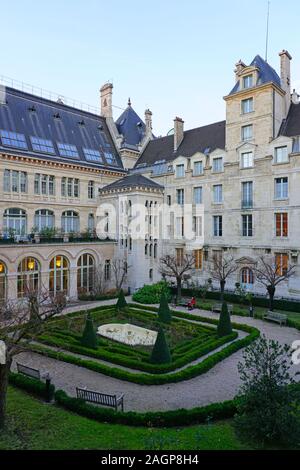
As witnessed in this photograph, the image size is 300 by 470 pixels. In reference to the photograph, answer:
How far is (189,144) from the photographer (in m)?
38.7

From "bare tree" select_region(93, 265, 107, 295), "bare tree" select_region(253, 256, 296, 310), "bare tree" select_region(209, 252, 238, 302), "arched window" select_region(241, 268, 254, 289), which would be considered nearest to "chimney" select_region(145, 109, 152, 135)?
"bare tree" select_region(93, 265, 107, 295)

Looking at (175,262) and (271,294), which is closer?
(271,294)

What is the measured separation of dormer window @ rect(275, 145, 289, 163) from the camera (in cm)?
2893

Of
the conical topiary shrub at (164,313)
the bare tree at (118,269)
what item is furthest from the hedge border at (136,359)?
the bare tree at (118,269)

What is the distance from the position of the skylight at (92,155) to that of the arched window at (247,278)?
2040cm

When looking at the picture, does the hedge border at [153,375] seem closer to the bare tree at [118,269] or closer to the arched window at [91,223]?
the bare tree at [118,269]

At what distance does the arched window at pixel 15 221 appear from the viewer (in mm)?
30281

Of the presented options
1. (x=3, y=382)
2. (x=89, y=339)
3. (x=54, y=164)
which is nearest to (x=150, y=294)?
(x=89, y=339)

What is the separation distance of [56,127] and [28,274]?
17269 mm

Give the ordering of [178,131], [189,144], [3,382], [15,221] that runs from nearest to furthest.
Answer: [3,382], [15,221], [189,144], [178,131]

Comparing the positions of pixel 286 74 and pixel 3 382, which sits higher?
pixel 286 74

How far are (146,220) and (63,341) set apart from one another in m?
18.4

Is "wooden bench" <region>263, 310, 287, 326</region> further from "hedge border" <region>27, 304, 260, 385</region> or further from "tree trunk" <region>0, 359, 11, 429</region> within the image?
"tree trunk" <region>0, 359, 11, 429</region>

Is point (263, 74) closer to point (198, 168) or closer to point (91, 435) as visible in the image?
point (198, 168)
